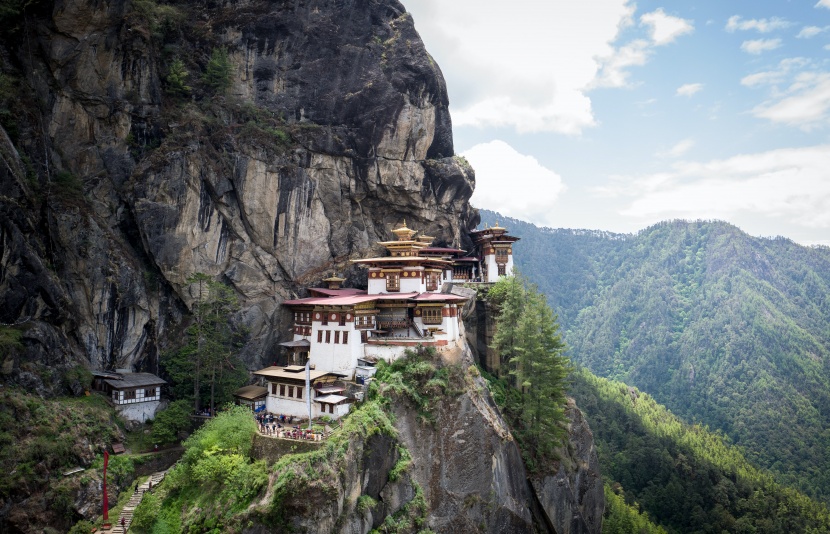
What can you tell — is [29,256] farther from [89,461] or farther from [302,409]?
[302,409]

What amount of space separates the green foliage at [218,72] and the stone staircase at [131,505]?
2650cm

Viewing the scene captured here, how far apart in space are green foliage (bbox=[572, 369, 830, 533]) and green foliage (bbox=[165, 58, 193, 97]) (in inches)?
1904

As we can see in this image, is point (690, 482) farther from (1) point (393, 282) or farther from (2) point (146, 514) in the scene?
(2) point (146, 514)

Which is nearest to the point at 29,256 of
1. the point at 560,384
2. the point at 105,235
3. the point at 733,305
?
the point at 105,235

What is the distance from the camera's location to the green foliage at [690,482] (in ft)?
179

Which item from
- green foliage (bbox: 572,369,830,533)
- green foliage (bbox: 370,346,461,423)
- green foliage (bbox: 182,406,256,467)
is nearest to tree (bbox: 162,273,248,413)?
green foliage (bbox: 182,406,256,467)

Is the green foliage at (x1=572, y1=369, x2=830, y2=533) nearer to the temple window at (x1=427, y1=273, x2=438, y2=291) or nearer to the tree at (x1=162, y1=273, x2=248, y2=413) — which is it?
the temple window at (x1=427, y1=273, x2=438, y2=291)

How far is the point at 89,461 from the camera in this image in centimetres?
2644

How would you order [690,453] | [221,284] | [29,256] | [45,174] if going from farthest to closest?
[690,453] → [221,284] → [45,174] → [29,256]

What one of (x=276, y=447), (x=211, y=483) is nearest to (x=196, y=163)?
(x=276, y=447)

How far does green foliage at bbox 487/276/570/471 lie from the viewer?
3525 centimetres

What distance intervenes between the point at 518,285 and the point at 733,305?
14672 centimetres

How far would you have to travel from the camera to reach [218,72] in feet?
130

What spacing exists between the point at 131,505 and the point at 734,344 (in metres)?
146
